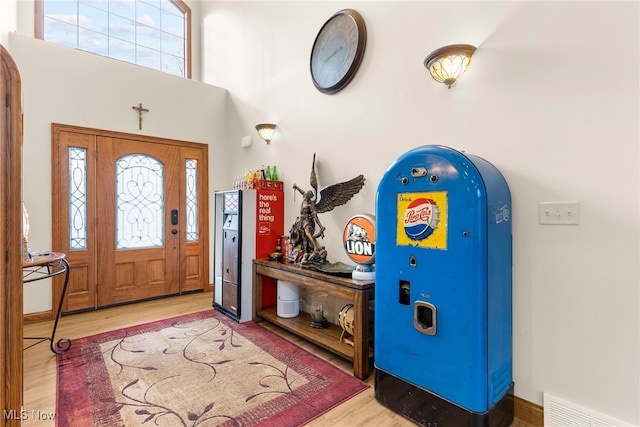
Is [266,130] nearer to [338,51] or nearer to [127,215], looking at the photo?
[338,51]

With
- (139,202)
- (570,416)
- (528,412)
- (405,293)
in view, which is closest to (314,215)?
(405,293)

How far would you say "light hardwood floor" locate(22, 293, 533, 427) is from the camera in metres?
1.91

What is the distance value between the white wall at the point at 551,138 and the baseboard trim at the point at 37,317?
399 centimetres

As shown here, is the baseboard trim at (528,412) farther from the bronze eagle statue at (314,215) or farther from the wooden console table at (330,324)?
the bronze eagle statue at (314,215)

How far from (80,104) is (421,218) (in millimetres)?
4261

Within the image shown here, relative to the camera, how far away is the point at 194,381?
230 cm

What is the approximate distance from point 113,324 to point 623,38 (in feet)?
15.4

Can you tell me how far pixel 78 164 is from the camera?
12.7 ft

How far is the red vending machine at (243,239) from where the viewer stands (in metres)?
3.47

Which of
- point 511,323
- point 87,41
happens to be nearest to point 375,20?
point 511,323

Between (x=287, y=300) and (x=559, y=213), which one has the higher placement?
(x=559, y=213)

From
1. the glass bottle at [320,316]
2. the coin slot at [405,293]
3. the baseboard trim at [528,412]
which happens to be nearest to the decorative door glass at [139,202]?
the glass bottle at [320,316]

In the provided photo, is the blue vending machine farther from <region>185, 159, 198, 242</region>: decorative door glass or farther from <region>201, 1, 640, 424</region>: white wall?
<region>185, 159, 198, 242</region>: decorative door glass

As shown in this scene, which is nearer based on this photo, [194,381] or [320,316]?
[194,381]
